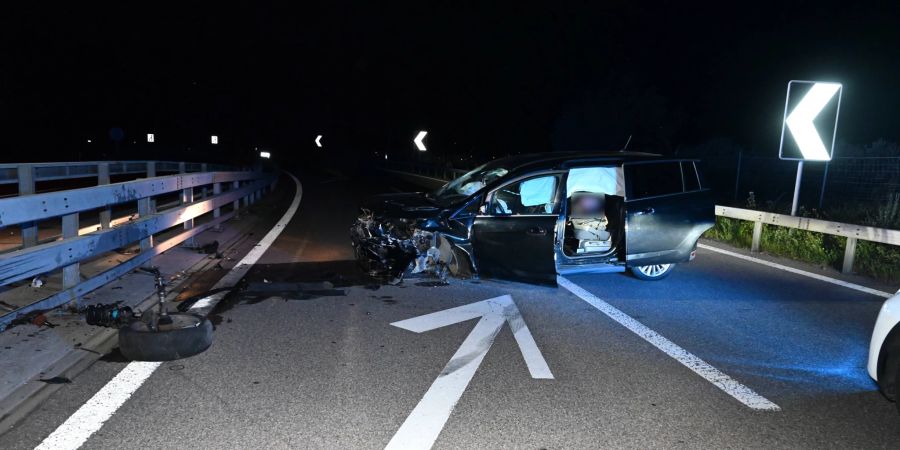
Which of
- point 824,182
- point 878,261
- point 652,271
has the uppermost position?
point 824,182

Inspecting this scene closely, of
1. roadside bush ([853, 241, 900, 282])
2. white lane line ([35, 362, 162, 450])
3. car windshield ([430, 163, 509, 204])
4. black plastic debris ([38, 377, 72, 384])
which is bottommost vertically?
white lane line ([35, 362, 162, 450])

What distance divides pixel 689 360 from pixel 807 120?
801 cm

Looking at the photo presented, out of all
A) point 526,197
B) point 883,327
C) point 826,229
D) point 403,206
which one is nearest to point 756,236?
point 826,229

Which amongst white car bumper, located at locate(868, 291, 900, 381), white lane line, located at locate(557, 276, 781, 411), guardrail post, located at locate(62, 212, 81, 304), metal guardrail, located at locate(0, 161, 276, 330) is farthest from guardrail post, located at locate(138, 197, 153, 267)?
white car bumper, located at locate(868, 291, 900, 381)

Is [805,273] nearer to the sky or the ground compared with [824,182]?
nearer to the ground

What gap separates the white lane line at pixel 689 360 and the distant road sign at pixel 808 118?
20.0 ft

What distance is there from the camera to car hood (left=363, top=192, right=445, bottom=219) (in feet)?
25.3

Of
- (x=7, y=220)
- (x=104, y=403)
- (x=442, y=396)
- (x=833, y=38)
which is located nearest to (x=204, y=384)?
(x=104, y=403)

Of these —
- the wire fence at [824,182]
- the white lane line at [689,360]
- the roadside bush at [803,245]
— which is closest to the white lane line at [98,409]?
the white lane line at [689,360]

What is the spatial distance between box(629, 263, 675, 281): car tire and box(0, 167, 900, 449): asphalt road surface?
0.76 metres

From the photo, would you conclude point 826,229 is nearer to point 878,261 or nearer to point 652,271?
point 878,261

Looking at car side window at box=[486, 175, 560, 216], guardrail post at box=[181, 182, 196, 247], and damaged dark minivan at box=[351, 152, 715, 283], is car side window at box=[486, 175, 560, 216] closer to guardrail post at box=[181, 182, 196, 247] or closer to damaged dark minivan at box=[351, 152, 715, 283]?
damaged dark minivan at box=[351, 152, 715, 283]

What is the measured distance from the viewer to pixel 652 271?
341 inches

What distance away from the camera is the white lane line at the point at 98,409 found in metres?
3.61
